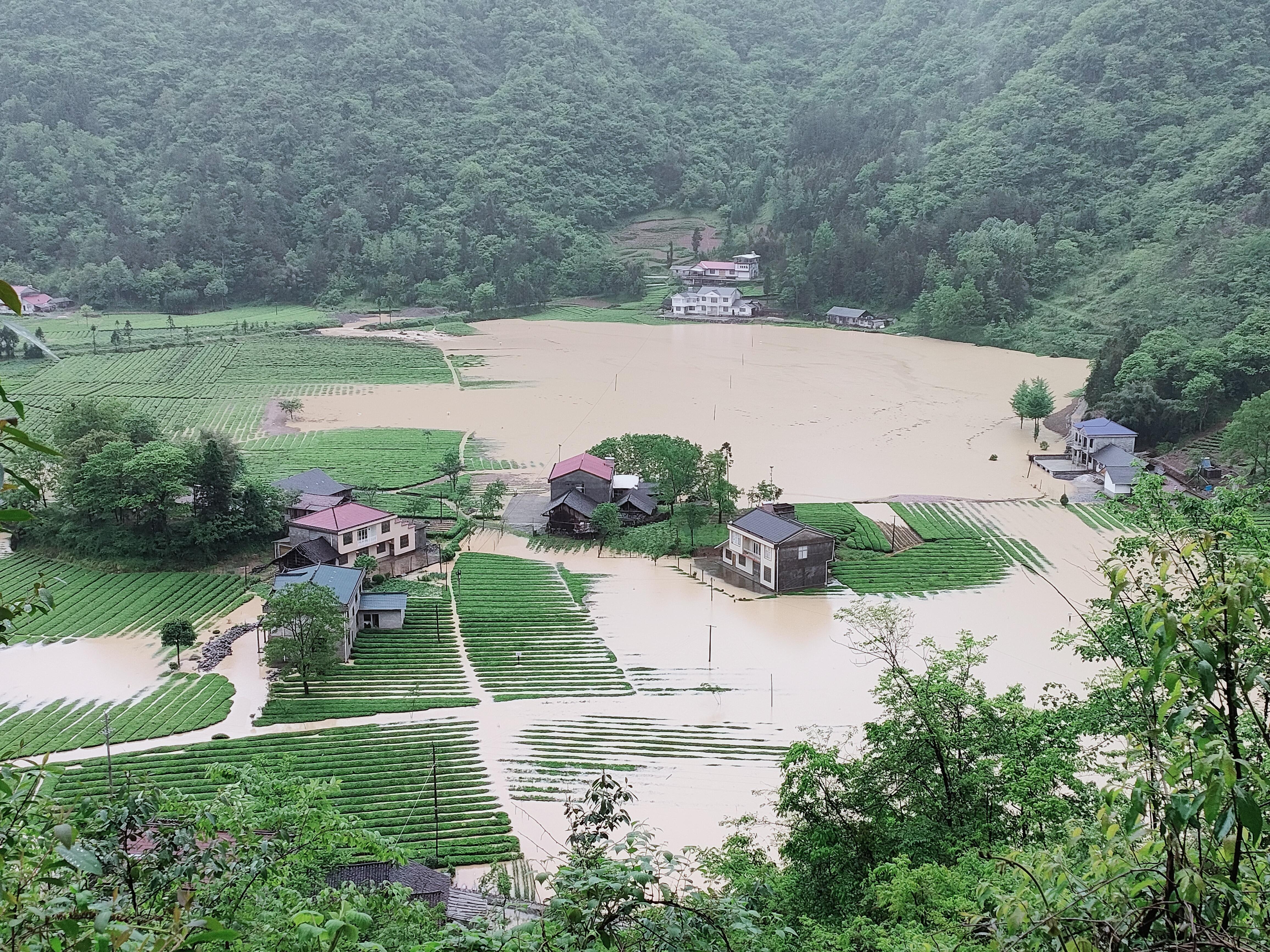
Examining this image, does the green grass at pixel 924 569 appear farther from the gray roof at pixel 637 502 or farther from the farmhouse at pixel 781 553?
the gray roof at pixel 637 502

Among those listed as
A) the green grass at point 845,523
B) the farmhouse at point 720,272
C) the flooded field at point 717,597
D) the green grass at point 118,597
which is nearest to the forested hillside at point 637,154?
the farmhouse at point 720,272

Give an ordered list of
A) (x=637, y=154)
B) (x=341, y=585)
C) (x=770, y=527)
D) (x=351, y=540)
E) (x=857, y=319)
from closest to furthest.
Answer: (x=341, y=585) < (x=770, y=527) < (x=351, y=540) < (x=857, y=319) < (x=637, y=154)

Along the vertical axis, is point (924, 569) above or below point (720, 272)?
below

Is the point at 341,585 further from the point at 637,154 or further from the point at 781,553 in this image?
the point at 637,154

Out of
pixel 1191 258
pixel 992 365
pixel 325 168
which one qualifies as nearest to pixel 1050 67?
pixel 1191 258

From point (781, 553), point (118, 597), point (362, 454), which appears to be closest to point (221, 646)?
point (118, 597)
